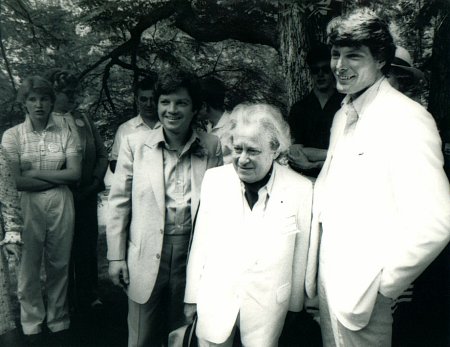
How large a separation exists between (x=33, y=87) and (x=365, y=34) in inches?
86.2

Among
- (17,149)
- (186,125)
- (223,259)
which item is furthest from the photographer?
(17,149)

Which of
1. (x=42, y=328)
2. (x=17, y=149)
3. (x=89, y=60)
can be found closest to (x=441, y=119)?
(x=89, y=60)

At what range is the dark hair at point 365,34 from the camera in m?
2.30

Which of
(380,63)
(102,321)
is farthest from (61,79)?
(380,63)

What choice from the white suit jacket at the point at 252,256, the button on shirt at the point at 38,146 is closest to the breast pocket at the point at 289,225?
the white suit jacket at the point at 252,256

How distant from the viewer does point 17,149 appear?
336cm

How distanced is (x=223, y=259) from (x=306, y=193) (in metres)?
0.52

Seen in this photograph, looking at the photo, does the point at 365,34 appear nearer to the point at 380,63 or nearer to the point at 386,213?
the point at 380,63

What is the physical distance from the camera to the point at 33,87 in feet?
11.1

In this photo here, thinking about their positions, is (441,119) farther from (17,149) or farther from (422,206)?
(17,149)

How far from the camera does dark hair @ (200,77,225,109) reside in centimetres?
360

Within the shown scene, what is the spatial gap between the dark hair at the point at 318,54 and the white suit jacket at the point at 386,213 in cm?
102

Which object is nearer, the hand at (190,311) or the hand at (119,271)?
the hand at (190,311)

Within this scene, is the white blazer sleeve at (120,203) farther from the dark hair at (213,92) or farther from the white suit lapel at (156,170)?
the dark hair at (213,92)
